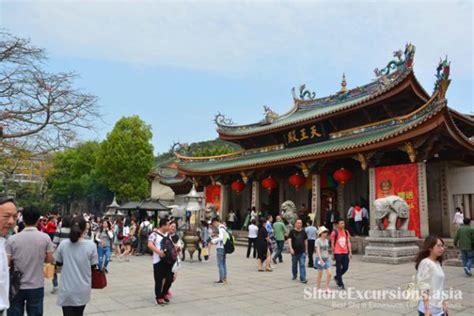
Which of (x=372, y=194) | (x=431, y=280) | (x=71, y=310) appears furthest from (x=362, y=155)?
(x=71, y=310)

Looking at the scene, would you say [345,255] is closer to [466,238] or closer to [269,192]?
[466,238]

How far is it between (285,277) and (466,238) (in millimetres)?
4364

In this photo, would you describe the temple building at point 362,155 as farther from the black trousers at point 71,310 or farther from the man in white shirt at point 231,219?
the black trousers at point 71,310

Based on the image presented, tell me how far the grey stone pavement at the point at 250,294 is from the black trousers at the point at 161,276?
0.74ft

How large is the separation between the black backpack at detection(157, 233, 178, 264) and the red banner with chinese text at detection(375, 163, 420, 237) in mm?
10045

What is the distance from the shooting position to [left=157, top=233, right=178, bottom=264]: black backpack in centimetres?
582

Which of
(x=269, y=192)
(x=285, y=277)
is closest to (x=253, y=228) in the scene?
(x=285, y=277)

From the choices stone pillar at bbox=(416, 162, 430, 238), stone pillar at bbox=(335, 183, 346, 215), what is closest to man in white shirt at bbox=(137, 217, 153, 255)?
stone pillar at bbox=(335, 183, 346, 215)

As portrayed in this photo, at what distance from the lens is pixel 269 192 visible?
21922 millimetres

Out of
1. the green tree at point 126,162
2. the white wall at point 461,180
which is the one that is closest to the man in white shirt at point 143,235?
the white wall at point 461,180

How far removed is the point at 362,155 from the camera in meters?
14.5

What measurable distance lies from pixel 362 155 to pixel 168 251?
1066cm

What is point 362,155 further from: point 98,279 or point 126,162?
point 126,162

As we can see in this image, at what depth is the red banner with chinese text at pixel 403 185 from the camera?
42.5 feet
